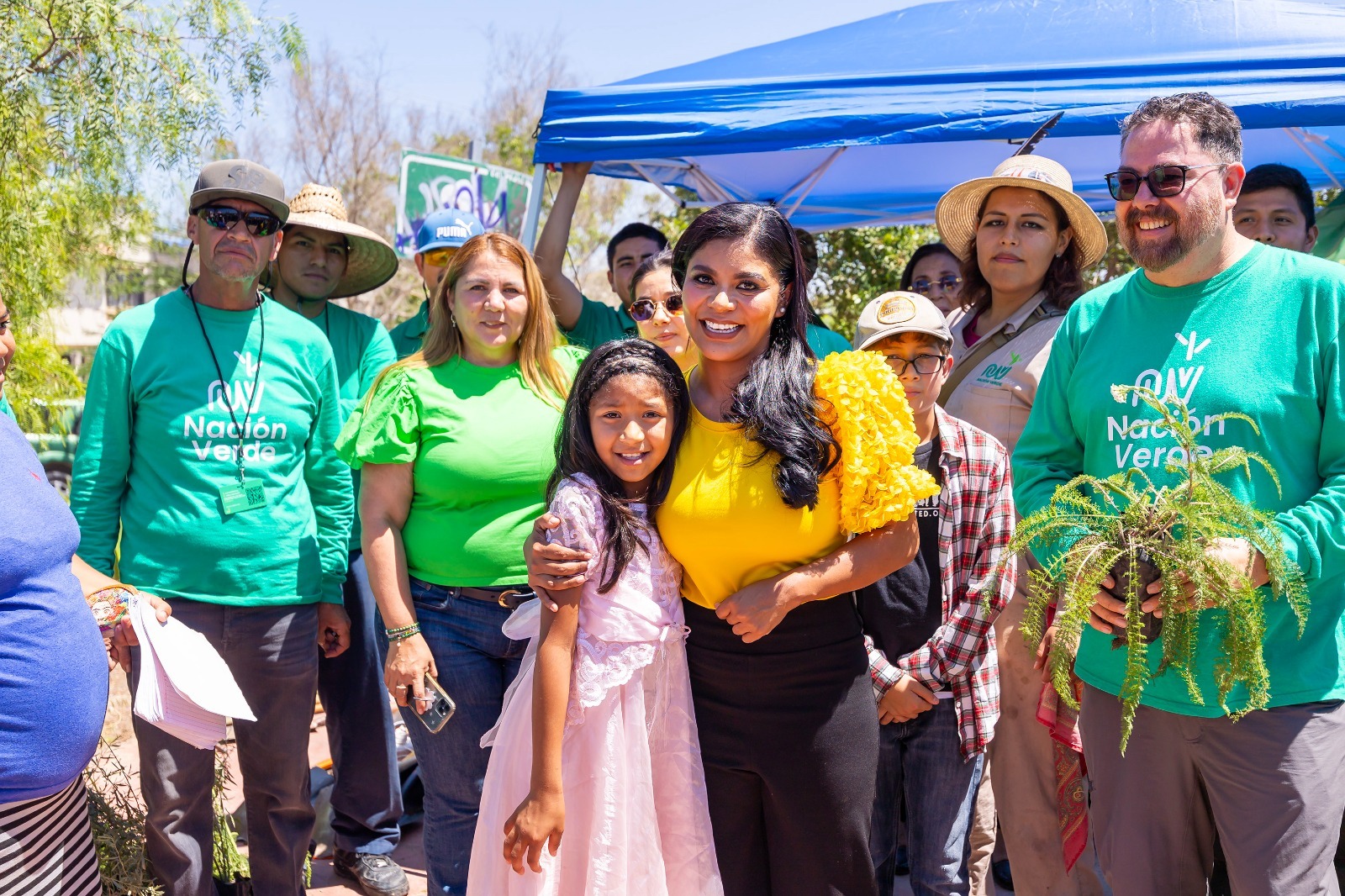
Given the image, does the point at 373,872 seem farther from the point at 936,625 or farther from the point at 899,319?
the point at 899,319

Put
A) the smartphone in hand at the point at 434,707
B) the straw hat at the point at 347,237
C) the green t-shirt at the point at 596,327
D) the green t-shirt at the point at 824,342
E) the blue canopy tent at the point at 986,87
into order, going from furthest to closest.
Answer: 1. the green t-shirt at the point at 596,327
2. the straw hat at the point at 347,237
3. the blue canopy tent at the point at 986,87
4. the green t-shirt at the point at 824,342
5. the smartphone in hand at the point at 434,707

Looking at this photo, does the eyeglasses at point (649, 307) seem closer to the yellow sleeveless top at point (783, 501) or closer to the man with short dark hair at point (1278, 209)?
the yellow sleeveless top at point (783, 501)

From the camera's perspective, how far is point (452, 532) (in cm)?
321

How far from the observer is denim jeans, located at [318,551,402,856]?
170 inches

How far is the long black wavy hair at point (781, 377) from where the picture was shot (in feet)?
7.85

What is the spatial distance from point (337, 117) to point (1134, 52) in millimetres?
19660

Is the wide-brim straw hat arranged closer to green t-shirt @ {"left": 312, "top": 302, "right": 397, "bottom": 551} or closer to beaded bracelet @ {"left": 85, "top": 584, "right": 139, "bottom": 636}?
green t-shirt @ {"left": 312, "top": 302, "right": 397, "bottom": 551}

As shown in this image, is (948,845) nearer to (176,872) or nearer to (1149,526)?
(1149,526)

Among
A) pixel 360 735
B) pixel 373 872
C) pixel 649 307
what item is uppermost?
pixel 649 307

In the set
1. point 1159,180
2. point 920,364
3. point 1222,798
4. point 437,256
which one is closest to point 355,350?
point 437,256

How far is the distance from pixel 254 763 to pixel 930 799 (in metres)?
2.23

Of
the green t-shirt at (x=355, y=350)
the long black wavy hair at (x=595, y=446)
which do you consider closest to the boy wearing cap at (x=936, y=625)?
the long black wavy hair at (x=595, y=446)

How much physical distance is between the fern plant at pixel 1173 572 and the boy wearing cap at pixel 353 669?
2880 millimetres

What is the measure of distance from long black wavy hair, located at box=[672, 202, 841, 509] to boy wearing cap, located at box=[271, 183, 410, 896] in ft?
7.28
